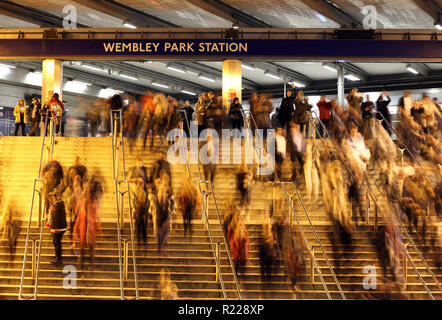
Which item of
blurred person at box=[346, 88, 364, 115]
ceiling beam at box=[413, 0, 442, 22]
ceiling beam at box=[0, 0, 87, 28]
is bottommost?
blurred person at box=[346, 88, 364, 115]

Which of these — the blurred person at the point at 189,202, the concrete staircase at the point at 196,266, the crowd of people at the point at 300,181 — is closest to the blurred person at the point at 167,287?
the concrete staircase at the point at 196,266

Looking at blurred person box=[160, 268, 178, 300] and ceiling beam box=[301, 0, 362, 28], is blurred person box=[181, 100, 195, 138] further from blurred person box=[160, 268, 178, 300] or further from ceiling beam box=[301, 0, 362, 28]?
blurred person box=[160, 268, 178, 300]

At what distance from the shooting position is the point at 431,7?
19297mm

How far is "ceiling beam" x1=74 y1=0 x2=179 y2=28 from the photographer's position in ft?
62.6

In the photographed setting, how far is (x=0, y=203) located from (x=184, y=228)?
3.87 metres

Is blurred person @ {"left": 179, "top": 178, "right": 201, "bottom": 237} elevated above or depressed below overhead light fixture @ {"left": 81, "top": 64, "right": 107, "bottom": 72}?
below

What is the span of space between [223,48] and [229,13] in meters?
3.11

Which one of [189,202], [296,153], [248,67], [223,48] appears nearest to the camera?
[189,202]

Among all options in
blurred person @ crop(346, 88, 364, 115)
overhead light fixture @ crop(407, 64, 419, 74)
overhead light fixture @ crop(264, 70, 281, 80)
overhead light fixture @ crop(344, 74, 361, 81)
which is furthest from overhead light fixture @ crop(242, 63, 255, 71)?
blurred person @ crop(346, 88, 364, 115)

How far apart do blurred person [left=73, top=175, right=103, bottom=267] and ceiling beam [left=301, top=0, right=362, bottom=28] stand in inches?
487

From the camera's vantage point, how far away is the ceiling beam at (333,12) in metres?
19.0

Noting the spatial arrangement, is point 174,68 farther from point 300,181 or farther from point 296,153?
point 300,181

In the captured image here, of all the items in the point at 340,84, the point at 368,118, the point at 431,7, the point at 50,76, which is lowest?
the point at 368,118

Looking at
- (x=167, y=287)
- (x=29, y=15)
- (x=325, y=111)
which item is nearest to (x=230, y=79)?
(x=325, y=111)
